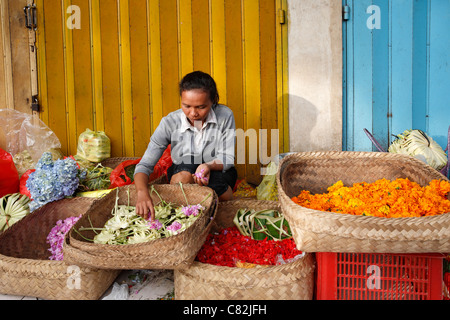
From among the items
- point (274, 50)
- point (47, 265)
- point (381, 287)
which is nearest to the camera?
point (381, 287)

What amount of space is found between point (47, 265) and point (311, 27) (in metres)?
2.92

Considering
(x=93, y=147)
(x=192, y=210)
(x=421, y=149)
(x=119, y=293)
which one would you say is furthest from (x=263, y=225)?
(x=93, y=147)

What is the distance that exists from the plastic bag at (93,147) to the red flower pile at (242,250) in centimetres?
173

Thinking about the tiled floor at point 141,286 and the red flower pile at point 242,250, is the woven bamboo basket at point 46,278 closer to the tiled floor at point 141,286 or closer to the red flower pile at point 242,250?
the tiled floor at point 141,286

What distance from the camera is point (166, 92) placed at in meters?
3.75

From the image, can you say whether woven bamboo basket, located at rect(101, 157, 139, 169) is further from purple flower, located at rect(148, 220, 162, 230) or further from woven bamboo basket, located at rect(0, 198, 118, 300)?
purple flower, located at rect(148, 220, 162, 230)

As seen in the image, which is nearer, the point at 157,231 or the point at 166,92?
the point at 157,231

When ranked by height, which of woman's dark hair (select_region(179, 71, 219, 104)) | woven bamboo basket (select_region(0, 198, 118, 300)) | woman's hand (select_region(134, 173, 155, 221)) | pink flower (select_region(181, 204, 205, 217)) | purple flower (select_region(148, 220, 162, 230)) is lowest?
woven bamboo basket (select_region(0, 198, 118, 300))

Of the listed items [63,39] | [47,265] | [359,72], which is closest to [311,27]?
[359,72]

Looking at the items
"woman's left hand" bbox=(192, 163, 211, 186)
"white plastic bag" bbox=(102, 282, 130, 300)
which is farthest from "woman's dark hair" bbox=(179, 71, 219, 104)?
"white plastic bag" bbox=(102, 282, 130, 300)

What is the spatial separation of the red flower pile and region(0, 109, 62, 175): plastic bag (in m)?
2.23

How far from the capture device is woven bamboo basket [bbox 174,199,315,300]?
6.19ft

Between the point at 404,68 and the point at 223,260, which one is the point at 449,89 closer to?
the point at 404,68

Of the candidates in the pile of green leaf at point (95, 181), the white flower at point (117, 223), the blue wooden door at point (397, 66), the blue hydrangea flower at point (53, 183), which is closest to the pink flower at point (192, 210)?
the white flower at point (117, 223)
